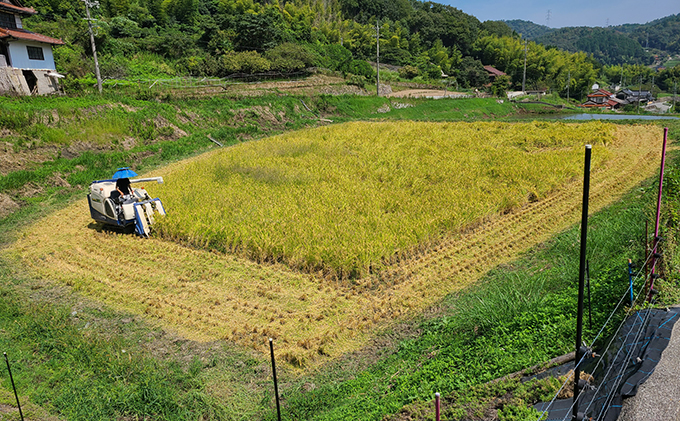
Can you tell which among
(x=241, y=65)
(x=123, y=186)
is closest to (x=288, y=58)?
(x=241, y=65)

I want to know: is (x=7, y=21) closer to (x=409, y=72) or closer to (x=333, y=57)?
(x=333, y=57)

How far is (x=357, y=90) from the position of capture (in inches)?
1515

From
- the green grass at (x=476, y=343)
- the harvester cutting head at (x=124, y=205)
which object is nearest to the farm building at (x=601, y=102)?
the green grass at (x=476, y=343)

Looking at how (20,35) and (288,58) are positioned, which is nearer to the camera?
(20,35)

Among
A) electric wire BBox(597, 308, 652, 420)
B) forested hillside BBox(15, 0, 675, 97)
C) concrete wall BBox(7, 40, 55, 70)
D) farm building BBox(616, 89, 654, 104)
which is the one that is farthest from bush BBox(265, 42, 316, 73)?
farm building BBox(616, 89, 654, 104)

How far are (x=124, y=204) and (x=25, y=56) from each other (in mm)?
15550

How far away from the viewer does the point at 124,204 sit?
9320 millimetres

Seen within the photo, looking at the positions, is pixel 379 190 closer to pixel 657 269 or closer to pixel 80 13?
pixel 657 269

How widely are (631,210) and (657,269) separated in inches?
158

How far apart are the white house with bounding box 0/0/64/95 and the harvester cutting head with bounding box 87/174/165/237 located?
12.8m

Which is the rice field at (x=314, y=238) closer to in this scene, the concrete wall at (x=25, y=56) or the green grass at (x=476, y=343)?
the green grass at (x=476, y=343)

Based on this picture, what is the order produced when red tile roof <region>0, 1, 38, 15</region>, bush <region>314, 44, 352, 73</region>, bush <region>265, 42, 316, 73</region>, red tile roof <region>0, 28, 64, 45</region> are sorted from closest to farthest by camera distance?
red tile roof <region>0, 28, 64, 45</region>
red tile roof <region>0, 1, 38, 15</region>
bush <region>265, 42, 316, 73</region>
bush <region>314, 44, 352, 73</region>

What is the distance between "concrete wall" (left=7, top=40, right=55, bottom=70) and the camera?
60.6ft

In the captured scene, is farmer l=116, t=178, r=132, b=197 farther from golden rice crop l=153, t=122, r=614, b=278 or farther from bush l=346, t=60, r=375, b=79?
bush l=346, t=60, r=375, b=79
